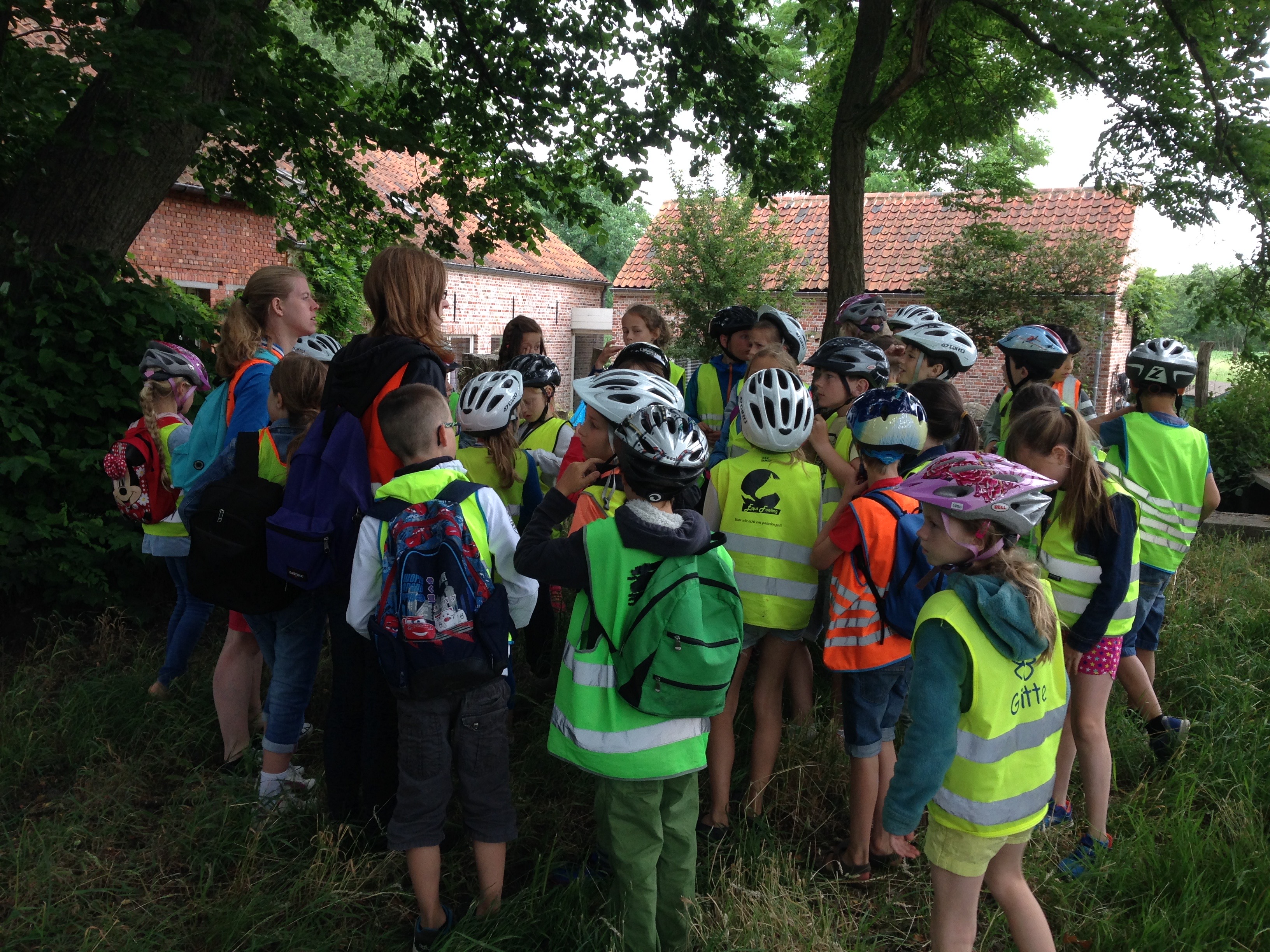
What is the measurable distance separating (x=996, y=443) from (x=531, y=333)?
2.88m

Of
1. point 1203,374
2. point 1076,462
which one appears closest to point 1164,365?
point 1076,462

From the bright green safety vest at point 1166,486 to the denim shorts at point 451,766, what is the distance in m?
3.14

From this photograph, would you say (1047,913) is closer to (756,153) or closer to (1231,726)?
(1231,726)

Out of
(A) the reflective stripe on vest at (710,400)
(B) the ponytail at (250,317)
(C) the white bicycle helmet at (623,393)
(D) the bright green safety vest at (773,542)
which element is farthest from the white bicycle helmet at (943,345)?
(B) the ponytail at (250,317)

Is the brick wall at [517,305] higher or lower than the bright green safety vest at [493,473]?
higher

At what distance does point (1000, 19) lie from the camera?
25.6 feet

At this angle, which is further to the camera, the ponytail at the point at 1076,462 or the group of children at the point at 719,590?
the ponytail at the point at 1076,462

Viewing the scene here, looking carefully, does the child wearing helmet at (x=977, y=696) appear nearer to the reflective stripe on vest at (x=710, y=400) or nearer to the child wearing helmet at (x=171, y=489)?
the reflective stripe on vest at (x=710, y=400)

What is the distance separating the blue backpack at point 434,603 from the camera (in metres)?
2.66

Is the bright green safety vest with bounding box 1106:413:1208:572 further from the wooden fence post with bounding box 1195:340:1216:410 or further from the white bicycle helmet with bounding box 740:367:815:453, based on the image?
the wooden fence post with bounding box 1195:340:1216:410

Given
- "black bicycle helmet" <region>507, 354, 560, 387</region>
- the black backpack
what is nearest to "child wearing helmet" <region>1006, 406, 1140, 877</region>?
"black bicycle helmet" <region>507, 354, 560, 387</region>

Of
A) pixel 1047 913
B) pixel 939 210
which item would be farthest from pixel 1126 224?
pixel 1047 913

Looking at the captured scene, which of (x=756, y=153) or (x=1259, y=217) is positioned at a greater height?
(x=756, y=153)

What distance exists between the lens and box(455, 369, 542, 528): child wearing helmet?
155 inches
